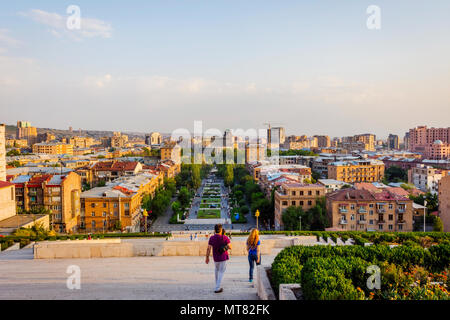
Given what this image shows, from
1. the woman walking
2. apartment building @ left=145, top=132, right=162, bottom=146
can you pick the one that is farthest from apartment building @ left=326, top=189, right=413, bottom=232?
apartment building @ left=145, top=132, right=162, bottom=146

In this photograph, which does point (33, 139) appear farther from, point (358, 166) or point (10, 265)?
point (10, 265)

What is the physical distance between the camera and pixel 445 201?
28016 millimetres

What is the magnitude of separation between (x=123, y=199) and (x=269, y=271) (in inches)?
904

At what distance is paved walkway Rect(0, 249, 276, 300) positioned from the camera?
5.39m

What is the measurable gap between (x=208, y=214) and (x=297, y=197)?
11.0 m

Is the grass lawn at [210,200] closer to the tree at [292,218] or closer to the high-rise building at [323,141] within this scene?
the tree at [292,218]

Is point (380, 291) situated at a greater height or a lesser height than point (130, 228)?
greater

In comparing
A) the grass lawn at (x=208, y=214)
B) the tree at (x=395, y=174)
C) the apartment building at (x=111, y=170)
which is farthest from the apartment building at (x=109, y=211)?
the tree at (x=395, y=174)

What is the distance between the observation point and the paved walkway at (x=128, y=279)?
5391mm

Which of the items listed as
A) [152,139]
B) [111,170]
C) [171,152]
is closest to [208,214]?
[111,170]
